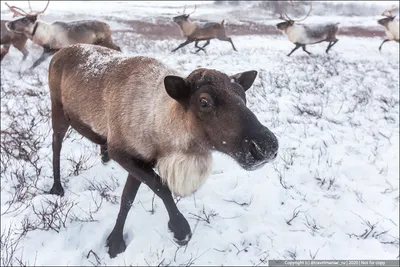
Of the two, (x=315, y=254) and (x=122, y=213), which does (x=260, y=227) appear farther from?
(x=122, y=213)

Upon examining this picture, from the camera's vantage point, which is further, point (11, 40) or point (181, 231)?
point (11, 40)

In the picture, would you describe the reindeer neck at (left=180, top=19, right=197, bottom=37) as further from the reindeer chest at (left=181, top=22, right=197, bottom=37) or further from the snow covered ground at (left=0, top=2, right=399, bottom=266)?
the snow covered ground at (left=0, top=2, right=399, bottom=266)

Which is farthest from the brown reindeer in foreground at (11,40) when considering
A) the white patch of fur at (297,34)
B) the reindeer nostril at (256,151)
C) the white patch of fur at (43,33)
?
the white patch of fur at (297,34)

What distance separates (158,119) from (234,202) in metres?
1.04

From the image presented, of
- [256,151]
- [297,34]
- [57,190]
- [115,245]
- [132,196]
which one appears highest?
[256,151]

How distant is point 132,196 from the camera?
7.39ft

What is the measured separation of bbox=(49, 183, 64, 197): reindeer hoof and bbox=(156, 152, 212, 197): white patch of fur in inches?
44.4

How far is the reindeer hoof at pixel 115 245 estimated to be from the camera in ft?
7.04

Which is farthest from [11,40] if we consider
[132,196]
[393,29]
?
[393,29]

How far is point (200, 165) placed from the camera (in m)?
2.07

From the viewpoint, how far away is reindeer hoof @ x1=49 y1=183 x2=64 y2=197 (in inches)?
108

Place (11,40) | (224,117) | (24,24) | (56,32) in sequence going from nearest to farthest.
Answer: (224,117) → (24,24) → (56,32) → (11,40)

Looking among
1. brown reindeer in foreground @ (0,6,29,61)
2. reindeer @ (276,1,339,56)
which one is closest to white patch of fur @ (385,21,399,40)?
reindeer @ (276,1,339,56)

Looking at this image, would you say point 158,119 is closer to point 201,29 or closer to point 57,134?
point 57,134
